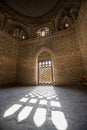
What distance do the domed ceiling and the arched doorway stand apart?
4.49m

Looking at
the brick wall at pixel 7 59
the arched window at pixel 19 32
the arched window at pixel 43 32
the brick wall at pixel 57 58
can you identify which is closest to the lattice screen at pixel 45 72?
the brick wall at pixel 57 58

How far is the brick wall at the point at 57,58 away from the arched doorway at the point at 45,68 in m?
0.40

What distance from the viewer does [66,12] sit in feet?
25.0

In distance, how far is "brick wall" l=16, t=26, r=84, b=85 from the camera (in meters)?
6.66

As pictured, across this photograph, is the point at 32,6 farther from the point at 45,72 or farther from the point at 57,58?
the point at 45,72

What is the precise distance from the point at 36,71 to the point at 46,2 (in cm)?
678

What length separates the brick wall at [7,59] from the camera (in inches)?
272

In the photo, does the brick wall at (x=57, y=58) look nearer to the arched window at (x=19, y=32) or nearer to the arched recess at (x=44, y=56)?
the arched recess at (x=44, y=56)

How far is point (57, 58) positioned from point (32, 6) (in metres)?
5.84

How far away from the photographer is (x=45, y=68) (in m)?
8.16

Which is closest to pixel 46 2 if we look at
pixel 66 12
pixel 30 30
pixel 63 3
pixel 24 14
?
pixel 63 3

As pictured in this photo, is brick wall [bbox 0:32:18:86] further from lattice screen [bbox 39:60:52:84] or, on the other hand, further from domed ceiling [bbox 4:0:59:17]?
domed ceiling [bbox 4:0:59:17]

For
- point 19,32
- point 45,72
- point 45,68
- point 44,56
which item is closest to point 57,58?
point 44,56

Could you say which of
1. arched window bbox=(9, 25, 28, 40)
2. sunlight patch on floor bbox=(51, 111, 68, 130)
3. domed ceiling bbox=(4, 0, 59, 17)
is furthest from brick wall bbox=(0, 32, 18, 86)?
sunlight patch on floor bbox=(51, 111, 68, 130)
